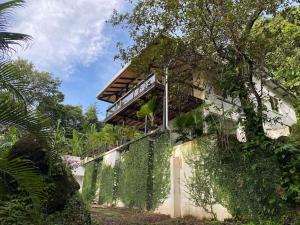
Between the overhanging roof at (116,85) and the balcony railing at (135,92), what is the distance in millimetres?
1854

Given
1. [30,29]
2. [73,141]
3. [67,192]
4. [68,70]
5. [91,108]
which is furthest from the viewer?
[91,108]

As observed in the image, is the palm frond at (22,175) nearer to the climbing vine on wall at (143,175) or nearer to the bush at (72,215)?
the bush at (72,215)

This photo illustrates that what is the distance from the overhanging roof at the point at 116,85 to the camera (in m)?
21.6

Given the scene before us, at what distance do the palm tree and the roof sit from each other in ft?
47.4

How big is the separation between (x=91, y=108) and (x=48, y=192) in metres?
37.2

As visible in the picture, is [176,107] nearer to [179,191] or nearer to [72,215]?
[179,191]

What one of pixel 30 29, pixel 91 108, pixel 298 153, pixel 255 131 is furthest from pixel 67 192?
pixel 91 108

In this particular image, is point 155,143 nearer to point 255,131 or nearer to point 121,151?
point 121,151

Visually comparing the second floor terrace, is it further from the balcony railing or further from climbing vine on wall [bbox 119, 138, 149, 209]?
climbing vine on wall [bbox 119, 138, 149, 209]

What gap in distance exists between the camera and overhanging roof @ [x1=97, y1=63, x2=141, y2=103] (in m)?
21.6

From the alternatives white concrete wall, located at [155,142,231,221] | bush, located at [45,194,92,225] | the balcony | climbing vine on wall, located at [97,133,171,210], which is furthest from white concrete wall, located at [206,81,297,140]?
bush, located at [45,194,92,225]

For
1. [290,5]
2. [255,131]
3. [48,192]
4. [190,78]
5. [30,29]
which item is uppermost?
[290,5]

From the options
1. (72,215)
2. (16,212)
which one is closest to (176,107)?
(72,215)

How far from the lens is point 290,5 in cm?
1098
